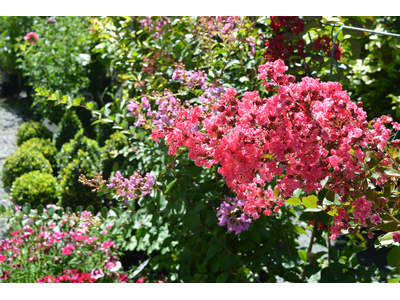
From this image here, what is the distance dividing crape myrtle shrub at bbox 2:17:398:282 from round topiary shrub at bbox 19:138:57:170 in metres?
2.05

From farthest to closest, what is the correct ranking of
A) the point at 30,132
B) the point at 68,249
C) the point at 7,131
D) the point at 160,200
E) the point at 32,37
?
the point at 7,131 → the point at 32,37 → the point at 30,132 → the point at 68,249 → the point at 160,200

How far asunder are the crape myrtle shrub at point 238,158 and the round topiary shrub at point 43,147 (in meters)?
2.05

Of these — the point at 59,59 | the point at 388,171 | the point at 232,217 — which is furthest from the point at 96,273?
the point at 59,59

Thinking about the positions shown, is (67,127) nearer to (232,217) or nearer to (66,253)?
(66,253)

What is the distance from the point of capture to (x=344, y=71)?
6.82ft

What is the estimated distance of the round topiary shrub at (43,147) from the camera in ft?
13.8

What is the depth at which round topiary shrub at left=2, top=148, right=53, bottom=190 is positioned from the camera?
3973mm

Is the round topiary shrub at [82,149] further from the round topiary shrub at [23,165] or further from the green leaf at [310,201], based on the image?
the green leaf at [310,201]

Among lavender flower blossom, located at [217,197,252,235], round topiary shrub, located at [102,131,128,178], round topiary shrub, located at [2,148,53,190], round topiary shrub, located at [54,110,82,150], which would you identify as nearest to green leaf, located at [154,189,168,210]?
lavender flower blossom, located at [217,197,252,235]

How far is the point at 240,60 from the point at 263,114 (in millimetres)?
1137

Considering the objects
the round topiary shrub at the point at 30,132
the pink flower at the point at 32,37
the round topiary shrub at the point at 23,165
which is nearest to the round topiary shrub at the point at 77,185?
the round topiary shrub at the point at 23,165

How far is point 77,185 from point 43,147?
113 cm

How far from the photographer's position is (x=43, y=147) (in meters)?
4.25
